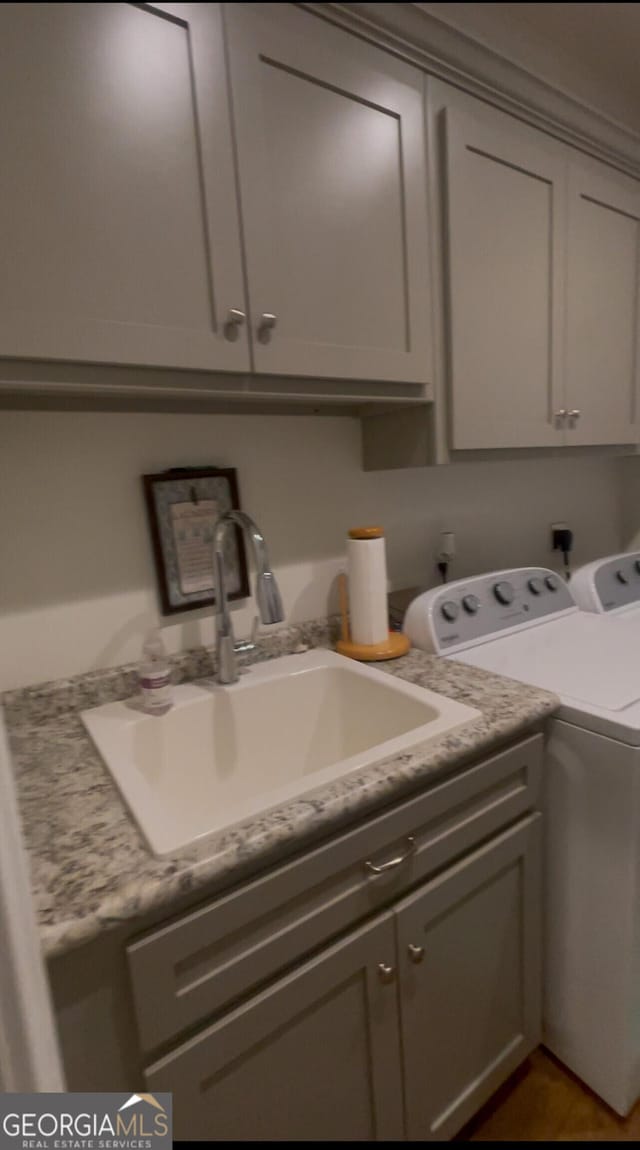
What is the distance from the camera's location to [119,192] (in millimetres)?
783

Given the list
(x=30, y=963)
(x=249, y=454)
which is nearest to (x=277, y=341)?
(x=249, y=454)

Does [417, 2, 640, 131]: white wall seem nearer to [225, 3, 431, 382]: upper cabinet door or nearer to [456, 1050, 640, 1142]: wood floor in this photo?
[225, 3, 431, 382]: upper cabinet door

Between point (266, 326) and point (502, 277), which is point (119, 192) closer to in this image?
point (266, 326)

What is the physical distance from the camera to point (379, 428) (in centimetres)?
139

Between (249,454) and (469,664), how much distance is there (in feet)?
2.32

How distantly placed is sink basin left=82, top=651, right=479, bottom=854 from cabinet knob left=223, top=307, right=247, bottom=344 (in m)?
0.68

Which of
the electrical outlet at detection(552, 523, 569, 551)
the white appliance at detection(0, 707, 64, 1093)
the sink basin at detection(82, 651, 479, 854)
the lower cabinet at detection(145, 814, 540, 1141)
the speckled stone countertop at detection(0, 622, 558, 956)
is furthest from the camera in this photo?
the electrical outlet at detection(552, 523, 569, 551)

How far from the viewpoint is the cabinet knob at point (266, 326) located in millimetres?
915

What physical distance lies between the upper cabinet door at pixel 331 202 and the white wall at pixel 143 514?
0.34 metres

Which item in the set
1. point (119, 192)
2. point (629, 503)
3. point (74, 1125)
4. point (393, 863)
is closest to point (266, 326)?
point (119, 192)

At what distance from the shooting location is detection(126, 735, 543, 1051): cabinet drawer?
64 centimetres

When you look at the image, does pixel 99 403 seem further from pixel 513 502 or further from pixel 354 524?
pixel 513 502

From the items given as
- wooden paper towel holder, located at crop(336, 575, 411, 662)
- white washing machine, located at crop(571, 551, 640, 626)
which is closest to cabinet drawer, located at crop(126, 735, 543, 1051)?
wooden paper towel holder, located at crop(336, 575, 411, 662)

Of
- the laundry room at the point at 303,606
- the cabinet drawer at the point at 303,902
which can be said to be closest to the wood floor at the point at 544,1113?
the laundry room at the point at 303,606
